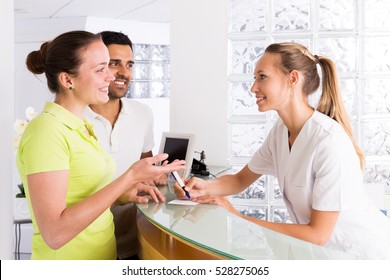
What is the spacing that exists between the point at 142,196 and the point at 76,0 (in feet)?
14.1

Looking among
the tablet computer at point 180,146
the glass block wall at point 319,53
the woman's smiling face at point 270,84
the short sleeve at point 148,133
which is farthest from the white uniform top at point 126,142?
the glass block wall at point 319,53

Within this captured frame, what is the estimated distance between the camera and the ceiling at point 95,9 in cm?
623

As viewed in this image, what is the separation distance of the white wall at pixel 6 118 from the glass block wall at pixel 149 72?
17.6ft

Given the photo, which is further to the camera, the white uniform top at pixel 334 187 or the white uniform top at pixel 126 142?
the white uniform top at pixel 126 142

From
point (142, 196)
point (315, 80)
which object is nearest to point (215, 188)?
point (142, 196)

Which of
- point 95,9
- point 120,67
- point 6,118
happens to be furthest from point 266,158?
point 95,9

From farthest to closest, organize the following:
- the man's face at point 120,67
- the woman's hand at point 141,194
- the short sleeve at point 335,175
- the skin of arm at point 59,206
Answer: the man's face at point 120,67 < the woman's hand at point 141,194 < the short sleeve at point 335,175 < the skin of arm at point 59,206

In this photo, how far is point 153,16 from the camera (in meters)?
7.32

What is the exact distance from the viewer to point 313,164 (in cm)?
218

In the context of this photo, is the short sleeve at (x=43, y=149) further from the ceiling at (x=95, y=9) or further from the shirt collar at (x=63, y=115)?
the ceiling at (x=95, y=9)

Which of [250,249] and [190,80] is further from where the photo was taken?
[190,80]
